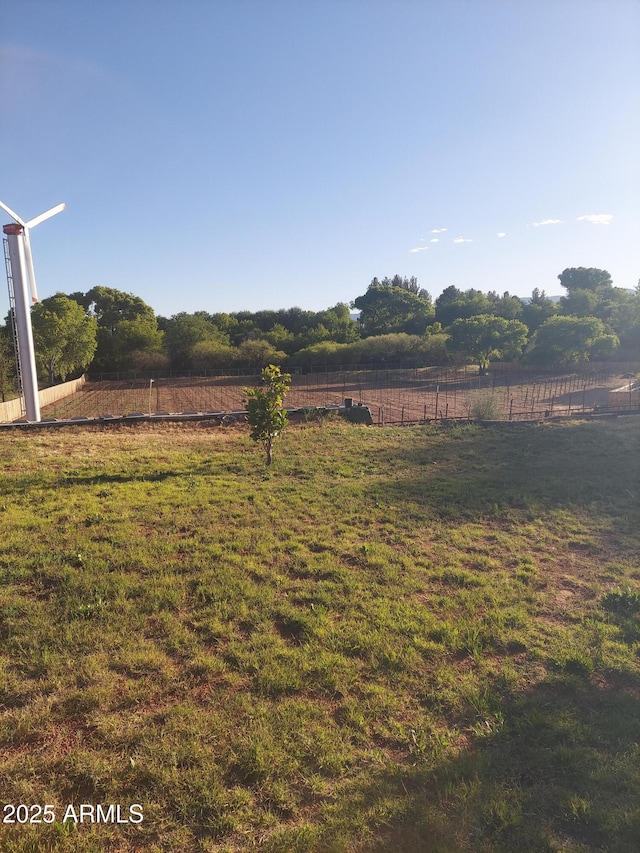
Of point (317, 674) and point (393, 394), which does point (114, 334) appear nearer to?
point (393, 394)

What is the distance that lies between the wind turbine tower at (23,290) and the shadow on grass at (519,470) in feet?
58.8

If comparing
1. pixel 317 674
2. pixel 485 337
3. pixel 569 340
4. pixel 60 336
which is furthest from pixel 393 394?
pixel 317 674

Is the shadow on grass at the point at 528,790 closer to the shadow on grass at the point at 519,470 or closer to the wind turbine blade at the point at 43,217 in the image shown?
the shadow on grass at the point at 519,470

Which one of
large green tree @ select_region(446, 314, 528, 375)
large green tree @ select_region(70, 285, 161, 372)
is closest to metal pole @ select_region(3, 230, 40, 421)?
large green tree @ select_region(70, 285, 161, 372)

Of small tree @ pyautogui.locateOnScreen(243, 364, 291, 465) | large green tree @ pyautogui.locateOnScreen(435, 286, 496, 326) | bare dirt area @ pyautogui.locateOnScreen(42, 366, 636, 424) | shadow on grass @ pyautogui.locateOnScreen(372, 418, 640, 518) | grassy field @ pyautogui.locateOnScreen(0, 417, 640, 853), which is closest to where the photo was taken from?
grassy field @ pyautogui.locateOnScreen(0, 417, 640, 853)

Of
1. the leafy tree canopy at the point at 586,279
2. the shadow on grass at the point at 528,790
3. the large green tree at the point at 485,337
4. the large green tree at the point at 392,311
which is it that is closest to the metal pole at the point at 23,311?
the shadow on grass at the point at 528,790

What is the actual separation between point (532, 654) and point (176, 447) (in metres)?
14.1

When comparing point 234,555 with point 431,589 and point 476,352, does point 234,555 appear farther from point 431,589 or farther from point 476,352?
point 476,352

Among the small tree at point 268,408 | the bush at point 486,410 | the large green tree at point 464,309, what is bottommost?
the bush at point 486,410

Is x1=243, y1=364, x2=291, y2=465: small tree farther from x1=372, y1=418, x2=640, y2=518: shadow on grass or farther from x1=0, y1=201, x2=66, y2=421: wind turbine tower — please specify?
x1=0, y1=201, x2=66, y2=421: wind turbine tower

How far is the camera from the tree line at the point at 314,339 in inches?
1688

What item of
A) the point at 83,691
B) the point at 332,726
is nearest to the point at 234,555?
the point at 83,691

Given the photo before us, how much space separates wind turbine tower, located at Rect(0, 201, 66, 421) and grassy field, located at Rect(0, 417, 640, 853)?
551 inches

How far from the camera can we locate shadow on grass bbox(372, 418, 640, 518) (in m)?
10.7
